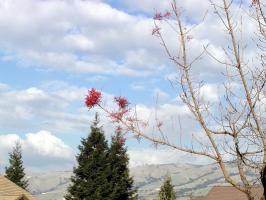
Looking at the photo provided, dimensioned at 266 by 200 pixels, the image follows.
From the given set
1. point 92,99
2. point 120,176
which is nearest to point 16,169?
point 120,176

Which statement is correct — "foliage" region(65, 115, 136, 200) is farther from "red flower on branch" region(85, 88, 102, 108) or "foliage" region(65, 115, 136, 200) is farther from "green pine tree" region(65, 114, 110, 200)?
"red flower on branch" region(85, 88, 102, 108)

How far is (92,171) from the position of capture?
5591 cm

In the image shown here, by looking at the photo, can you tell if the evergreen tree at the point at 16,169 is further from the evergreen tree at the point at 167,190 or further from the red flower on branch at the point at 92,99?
the red flower on branch at the point at 92,99

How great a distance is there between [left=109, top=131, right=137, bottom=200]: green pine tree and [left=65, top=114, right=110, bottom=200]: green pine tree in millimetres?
1328

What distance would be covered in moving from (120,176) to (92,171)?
A: 178 inches

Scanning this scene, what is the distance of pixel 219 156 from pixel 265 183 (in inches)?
30.8

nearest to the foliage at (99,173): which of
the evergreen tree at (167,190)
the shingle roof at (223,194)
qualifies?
the evergreen tree at (167,190)

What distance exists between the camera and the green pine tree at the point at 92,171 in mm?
54594

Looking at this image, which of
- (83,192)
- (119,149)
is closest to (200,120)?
(83,192)

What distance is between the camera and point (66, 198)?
2152 inches

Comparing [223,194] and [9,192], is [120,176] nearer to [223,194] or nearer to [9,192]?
[9,192]

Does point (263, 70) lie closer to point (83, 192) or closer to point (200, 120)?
point (200, 120)

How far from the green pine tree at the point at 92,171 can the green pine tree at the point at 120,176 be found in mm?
1328

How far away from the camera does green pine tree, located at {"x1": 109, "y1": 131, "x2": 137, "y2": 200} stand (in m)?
57.2
